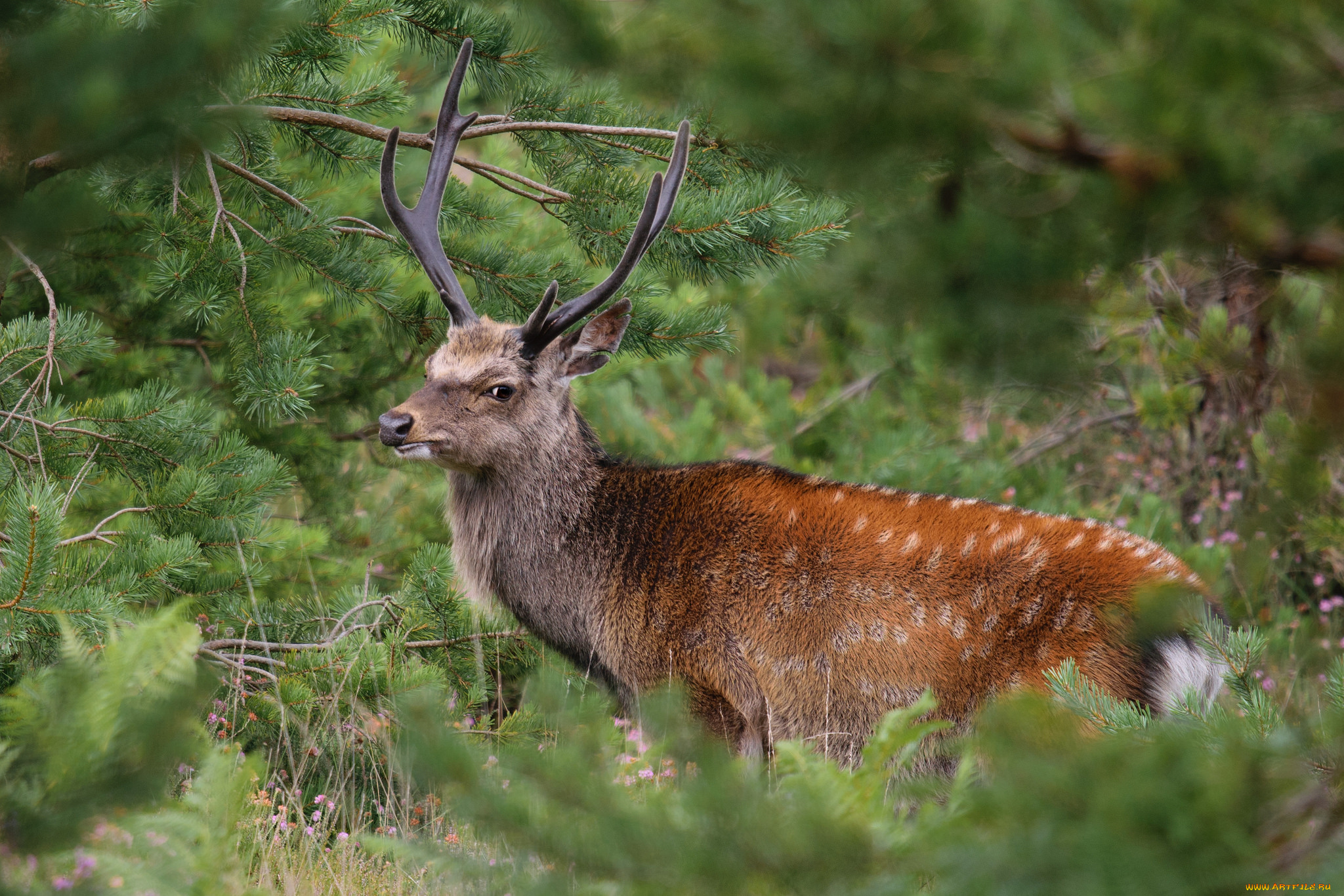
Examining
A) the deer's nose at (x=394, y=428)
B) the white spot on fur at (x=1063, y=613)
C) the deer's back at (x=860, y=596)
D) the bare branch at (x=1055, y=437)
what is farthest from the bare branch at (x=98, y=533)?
the bare branch at (x=1055, y=437)

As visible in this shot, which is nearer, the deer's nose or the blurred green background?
the blurred green background

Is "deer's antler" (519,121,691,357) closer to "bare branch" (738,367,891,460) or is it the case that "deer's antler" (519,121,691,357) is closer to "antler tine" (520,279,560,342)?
"antler tine" (520,279,560,342)

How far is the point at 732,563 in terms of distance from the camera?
392 centimetres

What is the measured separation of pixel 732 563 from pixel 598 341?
112 centimetres

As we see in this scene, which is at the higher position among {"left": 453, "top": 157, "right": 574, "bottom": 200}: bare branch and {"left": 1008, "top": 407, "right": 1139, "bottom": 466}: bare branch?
{"left": 453, "top": 157, "right": 574, "bottom": 200}: bare branch

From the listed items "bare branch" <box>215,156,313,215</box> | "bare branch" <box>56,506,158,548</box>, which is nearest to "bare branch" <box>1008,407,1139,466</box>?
"bare branch" <box>215,156,313,215</box>

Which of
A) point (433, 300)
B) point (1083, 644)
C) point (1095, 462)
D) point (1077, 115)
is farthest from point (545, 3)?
point (1095, 462)

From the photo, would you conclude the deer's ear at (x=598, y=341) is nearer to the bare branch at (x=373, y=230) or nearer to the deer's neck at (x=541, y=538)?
the deer's neck at (x=541, y=538)

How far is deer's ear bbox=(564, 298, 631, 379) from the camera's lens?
4.36m

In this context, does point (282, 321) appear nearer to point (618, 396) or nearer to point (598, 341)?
point (598, 341)

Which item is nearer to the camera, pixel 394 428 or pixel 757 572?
pixel 757 572

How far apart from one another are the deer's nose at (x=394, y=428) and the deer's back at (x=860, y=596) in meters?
0.88

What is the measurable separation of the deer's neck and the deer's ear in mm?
177

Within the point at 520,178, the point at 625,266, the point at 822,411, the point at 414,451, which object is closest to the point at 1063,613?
the point at 625,266
